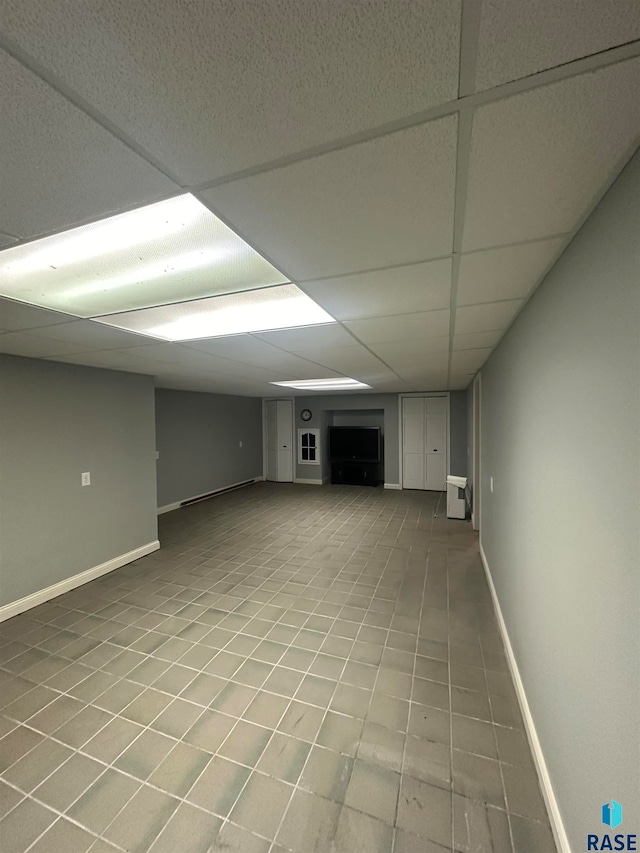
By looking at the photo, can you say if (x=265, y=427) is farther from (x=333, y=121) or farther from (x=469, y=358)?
(x=333, y=121)

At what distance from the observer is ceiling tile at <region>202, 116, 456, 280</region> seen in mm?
724

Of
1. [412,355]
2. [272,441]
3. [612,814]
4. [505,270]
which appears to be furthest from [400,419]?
[612,814]

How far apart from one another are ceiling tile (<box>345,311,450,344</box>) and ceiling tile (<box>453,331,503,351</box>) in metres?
0.22

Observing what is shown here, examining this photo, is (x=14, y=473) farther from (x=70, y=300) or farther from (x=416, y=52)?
(x=416, y=52)

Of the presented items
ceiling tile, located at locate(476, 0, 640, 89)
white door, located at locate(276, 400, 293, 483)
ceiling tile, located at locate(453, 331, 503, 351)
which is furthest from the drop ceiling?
white door, located at locate(276, 400, 293, 483)

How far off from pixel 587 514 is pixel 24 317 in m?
2.60

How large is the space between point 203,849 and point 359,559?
2766mm

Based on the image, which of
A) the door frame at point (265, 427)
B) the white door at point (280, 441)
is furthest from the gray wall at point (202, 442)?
the white door at point (280, 441)

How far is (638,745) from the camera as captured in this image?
0.78 meters

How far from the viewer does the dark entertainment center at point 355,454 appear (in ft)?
26.3

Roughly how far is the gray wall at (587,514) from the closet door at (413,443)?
18.3ft

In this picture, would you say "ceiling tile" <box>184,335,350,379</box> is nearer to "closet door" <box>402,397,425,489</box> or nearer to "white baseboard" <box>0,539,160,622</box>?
"white baseboard" <box>0,539,160,622</box>

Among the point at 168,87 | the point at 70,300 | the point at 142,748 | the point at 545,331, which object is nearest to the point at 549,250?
the point at 545,331

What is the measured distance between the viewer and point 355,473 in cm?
816
